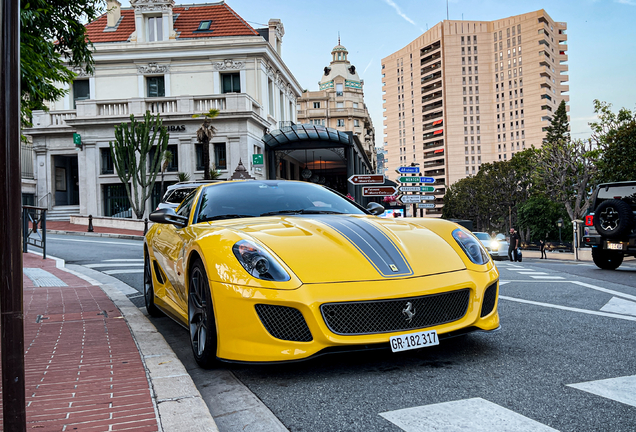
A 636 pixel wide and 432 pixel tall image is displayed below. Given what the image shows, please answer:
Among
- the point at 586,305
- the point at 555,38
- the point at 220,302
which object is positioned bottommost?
the point at 586,305

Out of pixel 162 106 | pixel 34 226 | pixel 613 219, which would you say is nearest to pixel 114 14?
pixel 162 106

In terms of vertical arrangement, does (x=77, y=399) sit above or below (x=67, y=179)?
below

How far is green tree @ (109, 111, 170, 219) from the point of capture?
29797 millimetres

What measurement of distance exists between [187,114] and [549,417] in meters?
32.5

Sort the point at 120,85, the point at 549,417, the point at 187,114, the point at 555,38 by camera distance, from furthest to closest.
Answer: the point at 555,38 → the point at 120,85 → the point at 187,114 → the point at 549,417

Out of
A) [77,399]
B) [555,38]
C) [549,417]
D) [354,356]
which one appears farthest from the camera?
[555,38]

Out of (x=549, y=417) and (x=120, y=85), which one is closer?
(x=549, y=417)

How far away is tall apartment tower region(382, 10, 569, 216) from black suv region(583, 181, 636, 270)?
391 feet

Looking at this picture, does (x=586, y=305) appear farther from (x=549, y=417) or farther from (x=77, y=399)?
(x=77, y=399)

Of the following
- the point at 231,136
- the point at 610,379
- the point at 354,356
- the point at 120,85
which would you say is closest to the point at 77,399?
the point at 354,356

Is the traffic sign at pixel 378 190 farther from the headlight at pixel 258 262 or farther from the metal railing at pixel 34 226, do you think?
the headlight at pixel 258 262

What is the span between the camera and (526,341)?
4.09m

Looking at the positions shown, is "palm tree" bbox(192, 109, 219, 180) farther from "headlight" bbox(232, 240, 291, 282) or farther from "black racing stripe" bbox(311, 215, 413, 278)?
"headlight" bbox(232, 240, 291, 282)

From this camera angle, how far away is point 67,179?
37.8 meters
